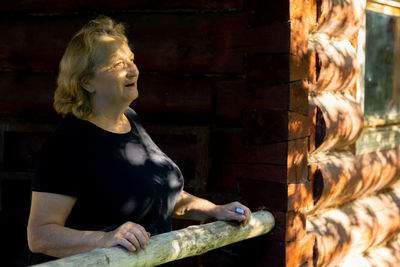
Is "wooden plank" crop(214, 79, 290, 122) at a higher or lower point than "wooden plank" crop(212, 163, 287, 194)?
higher

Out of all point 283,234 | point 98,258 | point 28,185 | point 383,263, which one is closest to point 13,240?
point 28,185

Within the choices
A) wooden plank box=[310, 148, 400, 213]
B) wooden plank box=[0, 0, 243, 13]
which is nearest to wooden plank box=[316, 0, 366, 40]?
wooden plank box=[0, 0, 243, 13]

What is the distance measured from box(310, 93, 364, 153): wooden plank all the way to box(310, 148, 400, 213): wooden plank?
0.43ft

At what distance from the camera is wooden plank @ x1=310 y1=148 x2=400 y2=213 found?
4.67 meters

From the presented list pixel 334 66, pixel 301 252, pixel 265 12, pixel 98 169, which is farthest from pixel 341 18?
pixel 98 169

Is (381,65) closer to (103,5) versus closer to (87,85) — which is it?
(103,5)

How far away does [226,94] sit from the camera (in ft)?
14.4

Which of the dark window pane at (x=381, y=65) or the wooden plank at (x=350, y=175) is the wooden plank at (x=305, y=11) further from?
the dark window pane at (x=381, y=65)

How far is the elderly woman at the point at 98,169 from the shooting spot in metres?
2.97

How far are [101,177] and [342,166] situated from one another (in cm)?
242

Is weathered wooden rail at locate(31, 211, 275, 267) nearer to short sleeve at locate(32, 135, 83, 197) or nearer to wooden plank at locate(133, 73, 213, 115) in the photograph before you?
short sleeve at locate(32, 135, 83, 197)

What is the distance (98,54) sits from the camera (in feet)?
10.8

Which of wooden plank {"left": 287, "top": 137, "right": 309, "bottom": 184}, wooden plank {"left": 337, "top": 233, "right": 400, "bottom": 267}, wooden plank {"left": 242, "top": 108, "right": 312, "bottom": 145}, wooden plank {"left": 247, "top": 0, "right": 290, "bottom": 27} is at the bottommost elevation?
wooden plank {"left": 337, "top": 233, "right": 400, "bottom": 267}

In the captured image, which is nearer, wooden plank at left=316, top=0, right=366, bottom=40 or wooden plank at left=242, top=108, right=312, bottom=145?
wooden plank at left=242, top=108, right=312, bottom=145
